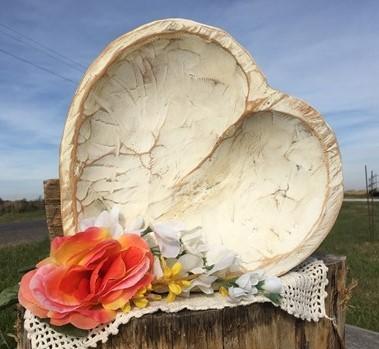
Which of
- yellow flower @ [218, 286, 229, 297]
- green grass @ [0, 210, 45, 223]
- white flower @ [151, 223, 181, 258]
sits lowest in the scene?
yellow flower @ [218, 286, 229, 297]

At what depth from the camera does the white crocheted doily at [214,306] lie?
5.40ft

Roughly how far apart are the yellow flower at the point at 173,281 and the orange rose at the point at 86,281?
63 millimetres

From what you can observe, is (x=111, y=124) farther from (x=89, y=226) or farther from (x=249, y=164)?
(x=249, y=164)

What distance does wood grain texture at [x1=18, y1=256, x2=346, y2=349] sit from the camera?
5.42ft

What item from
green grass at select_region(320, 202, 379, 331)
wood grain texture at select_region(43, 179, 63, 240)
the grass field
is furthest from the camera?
green grass at select_region(320, 202, 379, 331)

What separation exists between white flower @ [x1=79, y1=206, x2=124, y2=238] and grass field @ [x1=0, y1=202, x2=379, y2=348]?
2.39 metres

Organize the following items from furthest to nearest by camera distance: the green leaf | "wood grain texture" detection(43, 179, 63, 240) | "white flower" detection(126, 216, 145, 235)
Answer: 1. "wood grain texture" detection(43, 179, 63, 240)
2. the green leaf
3. "white flower" detection(126, 216, 145, 235)

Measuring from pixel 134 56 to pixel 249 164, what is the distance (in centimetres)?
64

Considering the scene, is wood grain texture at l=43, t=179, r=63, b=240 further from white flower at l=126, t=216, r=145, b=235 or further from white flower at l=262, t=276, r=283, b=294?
white flower at l=262, t=276, r=283, b=294

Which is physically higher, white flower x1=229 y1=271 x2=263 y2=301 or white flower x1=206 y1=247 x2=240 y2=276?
white flower x1=206 y1=247 x2=240 y2=276

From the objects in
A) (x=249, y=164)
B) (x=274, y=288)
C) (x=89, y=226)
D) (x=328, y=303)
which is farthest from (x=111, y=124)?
(x=328, y=303)

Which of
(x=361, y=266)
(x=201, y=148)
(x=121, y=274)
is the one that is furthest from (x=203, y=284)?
(x=361, y=266)

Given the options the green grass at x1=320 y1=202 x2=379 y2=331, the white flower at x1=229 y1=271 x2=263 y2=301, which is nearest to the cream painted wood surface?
the white flower at x1=229 y1=271 x2=263 y2=301

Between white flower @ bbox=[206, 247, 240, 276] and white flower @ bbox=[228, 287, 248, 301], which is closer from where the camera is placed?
white flower @ bbox=[228, 287, 248, 301]
